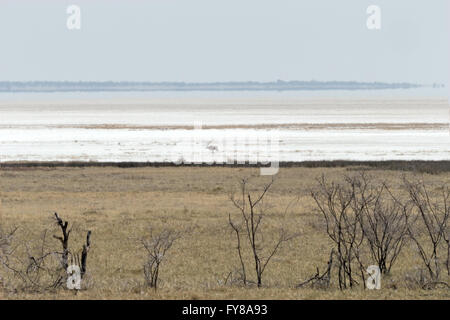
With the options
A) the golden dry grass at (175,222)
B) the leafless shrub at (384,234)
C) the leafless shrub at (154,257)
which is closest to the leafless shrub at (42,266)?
the golden dry grass at (175,222)

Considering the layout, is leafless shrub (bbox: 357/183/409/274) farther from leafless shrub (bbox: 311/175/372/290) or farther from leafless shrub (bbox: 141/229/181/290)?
leafless shrub (bbox: 141/229/181/290)

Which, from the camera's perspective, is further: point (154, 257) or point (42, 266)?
point (42, 266)

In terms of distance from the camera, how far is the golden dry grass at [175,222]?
12.8m

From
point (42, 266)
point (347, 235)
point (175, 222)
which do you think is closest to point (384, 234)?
point (347, 235)

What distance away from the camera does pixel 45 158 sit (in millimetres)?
56562

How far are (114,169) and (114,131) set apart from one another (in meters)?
50.8

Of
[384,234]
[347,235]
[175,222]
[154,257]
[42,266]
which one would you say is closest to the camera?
[154,257]

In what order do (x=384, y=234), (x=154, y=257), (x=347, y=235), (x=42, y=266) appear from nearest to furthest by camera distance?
1. (x=154, y=257)
2. (x=384, y=234)
3. (x=42, y=266)
4. (x=347, y=235)

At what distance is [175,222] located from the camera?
83.0 feet

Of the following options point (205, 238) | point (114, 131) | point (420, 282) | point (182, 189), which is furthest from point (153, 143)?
point (420, 282)

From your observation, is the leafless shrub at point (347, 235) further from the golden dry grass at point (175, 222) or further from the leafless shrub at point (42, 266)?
the leafless shrub at point (42, 266)

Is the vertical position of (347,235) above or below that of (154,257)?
below

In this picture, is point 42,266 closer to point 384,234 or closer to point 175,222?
point 384,234
